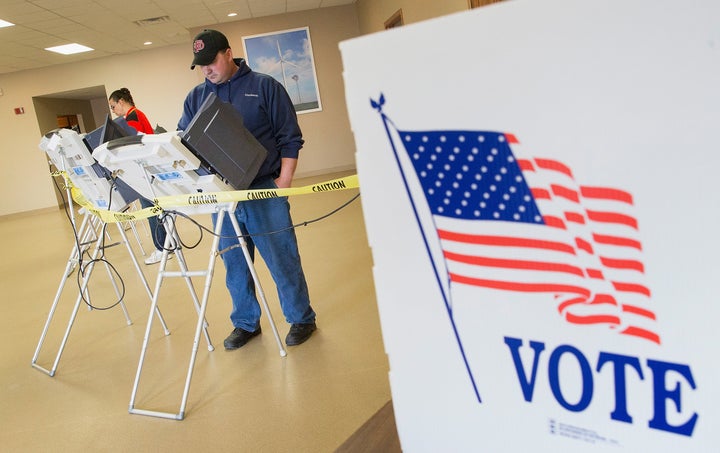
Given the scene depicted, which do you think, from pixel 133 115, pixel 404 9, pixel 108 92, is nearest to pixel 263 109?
pixel 133 115

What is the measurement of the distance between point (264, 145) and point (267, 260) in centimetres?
55

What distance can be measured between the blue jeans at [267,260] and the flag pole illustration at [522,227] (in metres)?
2.01

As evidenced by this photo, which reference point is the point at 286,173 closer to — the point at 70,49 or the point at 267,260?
the point at 267,260

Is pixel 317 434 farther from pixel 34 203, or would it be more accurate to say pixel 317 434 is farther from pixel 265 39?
pixel 34 203

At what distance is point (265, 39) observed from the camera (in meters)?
9.46

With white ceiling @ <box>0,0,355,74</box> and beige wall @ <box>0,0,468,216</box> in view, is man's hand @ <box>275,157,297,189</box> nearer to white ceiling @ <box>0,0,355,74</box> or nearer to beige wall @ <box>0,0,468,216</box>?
→ white ceiling @ <box>0,0,355,74</box>

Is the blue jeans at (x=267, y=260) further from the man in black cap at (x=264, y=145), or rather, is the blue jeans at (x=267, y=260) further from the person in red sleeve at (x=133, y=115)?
the person in red sleeve at (x=133, y=115)

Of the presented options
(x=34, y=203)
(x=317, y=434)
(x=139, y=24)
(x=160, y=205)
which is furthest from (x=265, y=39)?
(x=317, y=434)

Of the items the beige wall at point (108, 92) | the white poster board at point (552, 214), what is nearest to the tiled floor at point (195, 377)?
the white poster board at point (552, 214)

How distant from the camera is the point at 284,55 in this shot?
9.52 m

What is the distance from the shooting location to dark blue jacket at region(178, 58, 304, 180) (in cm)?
240

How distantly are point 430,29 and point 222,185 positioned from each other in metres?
1.76

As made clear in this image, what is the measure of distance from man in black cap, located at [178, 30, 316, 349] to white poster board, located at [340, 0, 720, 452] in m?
1.94

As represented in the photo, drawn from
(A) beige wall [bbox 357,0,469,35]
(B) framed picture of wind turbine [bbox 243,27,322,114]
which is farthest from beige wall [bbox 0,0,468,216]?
(A) beige wall [bbox 357,0,469,35]
